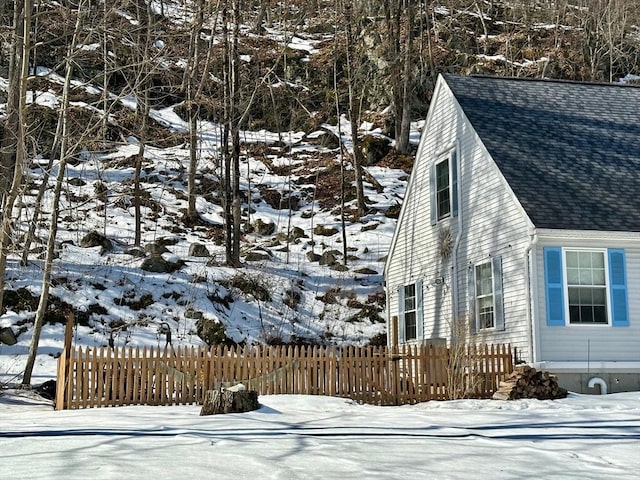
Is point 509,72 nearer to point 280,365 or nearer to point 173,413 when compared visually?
point 280,365

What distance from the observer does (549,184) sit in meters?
15.2

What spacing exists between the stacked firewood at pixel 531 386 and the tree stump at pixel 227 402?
520 cm

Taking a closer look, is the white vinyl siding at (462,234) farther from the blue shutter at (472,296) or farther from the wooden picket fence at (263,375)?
the wooden picket fence at (263,375)

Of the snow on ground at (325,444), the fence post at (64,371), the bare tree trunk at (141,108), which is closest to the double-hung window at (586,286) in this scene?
the snow on ground at (325,444)

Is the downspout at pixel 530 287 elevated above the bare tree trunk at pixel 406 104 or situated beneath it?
situated beneath

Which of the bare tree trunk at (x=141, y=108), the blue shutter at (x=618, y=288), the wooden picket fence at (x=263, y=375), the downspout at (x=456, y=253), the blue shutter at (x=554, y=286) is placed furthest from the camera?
→ the downspout at (x=456, y=253)

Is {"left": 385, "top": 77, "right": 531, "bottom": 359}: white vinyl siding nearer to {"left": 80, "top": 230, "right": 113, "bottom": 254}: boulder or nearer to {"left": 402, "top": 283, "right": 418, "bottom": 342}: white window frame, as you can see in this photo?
{"left": 402, "top": 283, "right": 418, "bottom": 342}: white window frame

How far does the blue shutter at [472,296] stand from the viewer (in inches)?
635

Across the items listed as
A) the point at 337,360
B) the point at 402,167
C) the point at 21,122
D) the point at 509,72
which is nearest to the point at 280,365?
the point at 337,360

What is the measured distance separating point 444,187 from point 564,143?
9.94 feet

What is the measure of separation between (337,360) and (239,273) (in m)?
11.2

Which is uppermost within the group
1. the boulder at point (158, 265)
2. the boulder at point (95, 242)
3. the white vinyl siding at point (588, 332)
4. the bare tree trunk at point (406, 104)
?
the bare tree trunk at point (406, 104)

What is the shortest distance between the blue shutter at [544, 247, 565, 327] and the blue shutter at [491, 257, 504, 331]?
3.94 ft

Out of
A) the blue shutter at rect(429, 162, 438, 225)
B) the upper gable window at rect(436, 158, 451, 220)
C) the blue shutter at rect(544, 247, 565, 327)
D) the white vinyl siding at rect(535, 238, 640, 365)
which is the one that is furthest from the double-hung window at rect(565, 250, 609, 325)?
the blue shutter at rect(429, 162, 438, 225)
